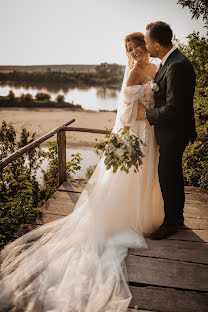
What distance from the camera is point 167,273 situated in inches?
79.3

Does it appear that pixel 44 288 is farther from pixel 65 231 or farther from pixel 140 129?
pixel 140 129

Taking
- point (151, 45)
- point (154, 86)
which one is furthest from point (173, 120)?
point (151, 45)

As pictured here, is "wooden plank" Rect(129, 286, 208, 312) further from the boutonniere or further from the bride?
the boutonniere

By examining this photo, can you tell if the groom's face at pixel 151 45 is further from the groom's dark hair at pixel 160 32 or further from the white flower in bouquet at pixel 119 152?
the white flower in bouquet at pixel 119 152

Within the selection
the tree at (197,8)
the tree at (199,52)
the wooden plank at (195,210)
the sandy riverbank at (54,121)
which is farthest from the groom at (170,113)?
the sandy riverbank at (54,121)

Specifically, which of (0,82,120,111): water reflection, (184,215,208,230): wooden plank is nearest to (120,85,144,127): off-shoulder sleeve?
(184,215,208,230): wooden plank

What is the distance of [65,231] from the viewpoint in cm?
240

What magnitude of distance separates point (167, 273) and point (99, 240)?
2.12ft

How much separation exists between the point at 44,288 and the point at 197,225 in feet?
5.95

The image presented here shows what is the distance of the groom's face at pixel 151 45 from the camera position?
2148mm

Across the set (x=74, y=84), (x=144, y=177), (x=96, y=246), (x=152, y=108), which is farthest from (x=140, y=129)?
(x=74, y=84)

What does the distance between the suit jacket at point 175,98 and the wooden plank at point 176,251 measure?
1.03 meters

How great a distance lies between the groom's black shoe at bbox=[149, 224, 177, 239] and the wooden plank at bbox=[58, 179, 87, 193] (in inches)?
55.4

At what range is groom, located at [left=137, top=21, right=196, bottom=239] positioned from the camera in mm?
2043
